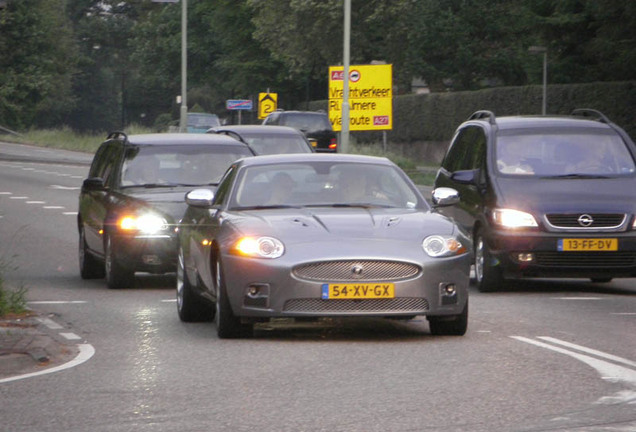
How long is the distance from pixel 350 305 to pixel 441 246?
816 millimetres

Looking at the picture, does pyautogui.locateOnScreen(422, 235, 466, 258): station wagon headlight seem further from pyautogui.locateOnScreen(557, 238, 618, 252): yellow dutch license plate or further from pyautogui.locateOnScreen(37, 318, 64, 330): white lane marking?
pyautogui.locateOnScreen(557, 238, 618, 252): yellow dutch license plate

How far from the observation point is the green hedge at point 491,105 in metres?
43.9

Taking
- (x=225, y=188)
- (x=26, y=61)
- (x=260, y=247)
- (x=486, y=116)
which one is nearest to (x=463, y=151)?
(x=486, y=116)

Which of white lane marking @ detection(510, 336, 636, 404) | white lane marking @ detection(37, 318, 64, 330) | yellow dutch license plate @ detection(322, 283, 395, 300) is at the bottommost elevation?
white lane marking @ detection(37, 318, 64, 330)

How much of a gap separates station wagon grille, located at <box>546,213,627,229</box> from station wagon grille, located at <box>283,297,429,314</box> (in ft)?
14.8

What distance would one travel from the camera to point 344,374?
907 cm

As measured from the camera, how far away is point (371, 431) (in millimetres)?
7145

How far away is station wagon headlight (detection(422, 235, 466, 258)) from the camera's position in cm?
1071

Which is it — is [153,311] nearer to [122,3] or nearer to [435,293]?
[435,293]

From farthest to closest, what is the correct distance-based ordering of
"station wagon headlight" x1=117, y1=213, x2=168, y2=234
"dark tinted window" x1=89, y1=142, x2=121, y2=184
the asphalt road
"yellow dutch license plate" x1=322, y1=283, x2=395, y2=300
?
"dark tinted window" x1=89, y1=142, x2=121, y2=184 < "station wagon headlight" x1=117, y1=213, x2=168, y2=234 < "yellow dutch license plate" x1=322, y1=283, x2=395, y2=300 < the asphalt road

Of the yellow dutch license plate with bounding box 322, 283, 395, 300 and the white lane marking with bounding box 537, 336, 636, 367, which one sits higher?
the yellow dutch license plate with bounding box 322, 283, 395, 300

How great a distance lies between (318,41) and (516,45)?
888 centimetres

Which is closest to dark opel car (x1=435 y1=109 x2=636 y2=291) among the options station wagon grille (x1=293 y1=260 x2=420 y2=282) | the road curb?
station wagon grille (x1=293 y1=260 x2=420 y2=282)

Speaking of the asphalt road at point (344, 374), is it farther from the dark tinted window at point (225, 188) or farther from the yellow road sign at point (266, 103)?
the yellow road sign at point (266, 103)
